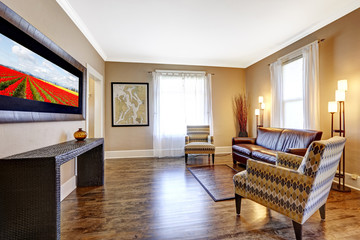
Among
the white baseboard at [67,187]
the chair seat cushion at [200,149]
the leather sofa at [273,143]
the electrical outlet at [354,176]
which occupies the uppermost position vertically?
the leather sofa at [273,143]

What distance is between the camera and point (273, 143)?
10.9 feet

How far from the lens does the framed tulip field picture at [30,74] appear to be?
1288mm

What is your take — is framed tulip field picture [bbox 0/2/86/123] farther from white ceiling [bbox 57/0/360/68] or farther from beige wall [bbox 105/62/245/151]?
beige wall [bbox 105/62/245/151]

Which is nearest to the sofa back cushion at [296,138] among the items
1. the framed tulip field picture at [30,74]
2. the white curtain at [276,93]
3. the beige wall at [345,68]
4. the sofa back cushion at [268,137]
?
the sofa back cushion at [268,137]

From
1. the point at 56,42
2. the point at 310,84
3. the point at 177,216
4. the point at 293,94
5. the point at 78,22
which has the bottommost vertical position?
the point at 177,216

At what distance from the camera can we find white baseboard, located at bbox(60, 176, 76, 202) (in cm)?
221

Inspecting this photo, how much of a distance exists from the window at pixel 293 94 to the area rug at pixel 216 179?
1.72 meters

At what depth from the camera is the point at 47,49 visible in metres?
1.83

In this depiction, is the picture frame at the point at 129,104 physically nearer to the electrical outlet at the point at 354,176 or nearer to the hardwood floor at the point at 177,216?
the hardwood floor at the point at 177,216

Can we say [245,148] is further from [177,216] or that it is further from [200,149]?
[177,216]

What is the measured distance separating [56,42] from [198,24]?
221 cm

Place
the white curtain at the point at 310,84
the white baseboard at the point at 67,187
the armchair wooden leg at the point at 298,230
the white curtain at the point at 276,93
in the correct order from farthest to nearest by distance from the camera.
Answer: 1. the white curtain at the point at 276,93
2. the white curtain at the point at 310,84
3. the white baseboard at the point at 67,187
4. the armchair wooden leg at the point at 298,230

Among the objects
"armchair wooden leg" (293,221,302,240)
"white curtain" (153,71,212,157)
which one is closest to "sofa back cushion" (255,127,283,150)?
"white curtain" (153,71,212,157)

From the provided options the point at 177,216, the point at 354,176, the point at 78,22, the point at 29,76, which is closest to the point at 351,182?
the point at 354,176
